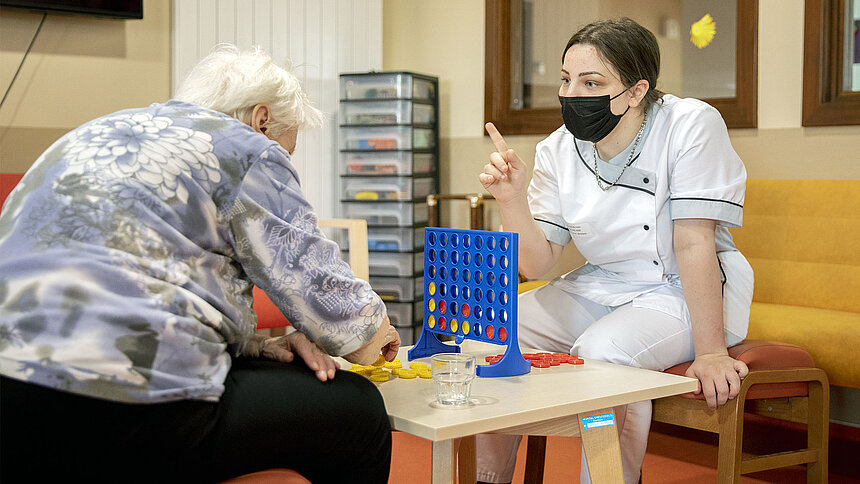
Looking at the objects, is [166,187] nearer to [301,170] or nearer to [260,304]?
[260,304]

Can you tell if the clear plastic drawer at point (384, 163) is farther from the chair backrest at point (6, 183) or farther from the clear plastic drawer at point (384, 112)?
the chair backrest at point (6, 183)

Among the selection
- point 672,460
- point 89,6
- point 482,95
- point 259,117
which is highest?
point 89,6

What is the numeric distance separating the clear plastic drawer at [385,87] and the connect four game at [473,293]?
242cm

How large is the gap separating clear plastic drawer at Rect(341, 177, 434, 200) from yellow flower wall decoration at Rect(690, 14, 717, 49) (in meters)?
1.44

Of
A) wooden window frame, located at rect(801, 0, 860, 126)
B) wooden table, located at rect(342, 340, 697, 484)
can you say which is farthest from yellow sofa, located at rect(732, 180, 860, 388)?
wooden table, located at rect(342, 340, 697, 484)

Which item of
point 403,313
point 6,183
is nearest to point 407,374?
point 6,183

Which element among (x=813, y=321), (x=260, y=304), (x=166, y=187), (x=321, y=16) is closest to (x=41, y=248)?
(x=166, y=187)

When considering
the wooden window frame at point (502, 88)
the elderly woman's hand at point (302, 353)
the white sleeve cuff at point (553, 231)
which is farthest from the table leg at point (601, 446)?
the wooden window frame at point (502, 88)

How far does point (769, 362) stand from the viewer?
79.9 inches

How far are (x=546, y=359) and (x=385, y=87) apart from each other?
2.63 meters

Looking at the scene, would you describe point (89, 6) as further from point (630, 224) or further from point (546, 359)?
point (546, 359)

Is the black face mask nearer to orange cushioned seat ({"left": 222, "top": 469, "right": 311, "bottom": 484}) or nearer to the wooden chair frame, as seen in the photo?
the wooden chair frame

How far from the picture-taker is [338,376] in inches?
52.3

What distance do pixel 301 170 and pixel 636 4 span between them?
5.85ft
